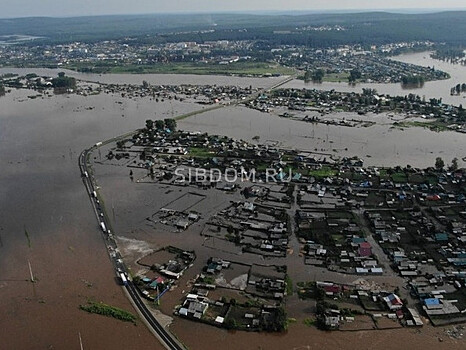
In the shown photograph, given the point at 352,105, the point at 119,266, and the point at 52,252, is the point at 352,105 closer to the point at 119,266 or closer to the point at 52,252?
the point at 119,266

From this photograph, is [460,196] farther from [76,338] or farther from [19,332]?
[19,332]

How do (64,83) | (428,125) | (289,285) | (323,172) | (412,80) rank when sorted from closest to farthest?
(289,285)
(323,172)
(428,125)
(412,80)
(64,83)

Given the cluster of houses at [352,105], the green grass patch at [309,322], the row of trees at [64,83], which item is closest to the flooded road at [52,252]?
the green grass patch at [309,322]

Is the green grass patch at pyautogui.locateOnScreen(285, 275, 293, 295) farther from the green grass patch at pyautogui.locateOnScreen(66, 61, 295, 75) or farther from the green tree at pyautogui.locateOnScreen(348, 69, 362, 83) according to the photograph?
the green grass patch at pyautogui.locateOnScreen(66, 61, 295, 75)

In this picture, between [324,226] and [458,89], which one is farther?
[458,89]

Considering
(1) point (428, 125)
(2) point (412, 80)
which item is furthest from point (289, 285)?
(2) point (412, 80)

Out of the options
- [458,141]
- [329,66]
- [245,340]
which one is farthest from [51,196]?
[329,66]

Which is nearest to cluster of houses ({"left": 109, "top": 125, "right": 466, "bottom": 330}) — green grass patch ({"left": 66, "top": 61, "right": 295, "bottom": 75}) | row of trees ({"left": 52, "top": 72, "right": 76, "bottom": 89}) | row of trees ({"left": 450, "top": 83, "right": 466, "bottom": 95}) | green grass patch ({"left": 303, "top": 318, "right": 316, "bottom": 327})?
green grass patch ({"left": 303, "top": 318, "right": 316, "bottom": 327})
